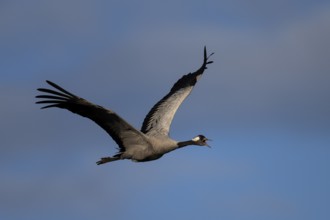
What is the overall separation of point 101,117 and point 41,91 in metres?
2.22

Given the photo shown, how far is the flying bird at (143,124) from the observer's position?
90.6 feet

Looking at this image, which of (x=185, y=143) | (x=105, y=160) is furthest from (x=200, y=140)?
(x=105, y=160)

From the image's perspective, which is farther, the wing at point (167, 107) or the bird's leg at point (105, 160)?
the wing at point (167, 107)

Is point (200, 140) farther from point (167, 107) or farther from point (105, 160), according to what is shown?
point (105, 160)

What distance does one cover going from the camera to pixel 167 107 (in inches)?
1286

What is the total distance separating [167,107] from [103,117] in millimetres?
4694

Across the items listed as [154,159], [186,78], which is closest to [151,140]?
[154,159]

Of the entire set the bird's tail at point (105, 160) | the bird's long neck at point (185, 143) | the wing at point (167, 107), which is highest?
the wing at point (167, 107)

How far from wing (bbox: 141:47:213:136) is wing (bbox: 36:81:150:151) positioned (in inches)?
57.8

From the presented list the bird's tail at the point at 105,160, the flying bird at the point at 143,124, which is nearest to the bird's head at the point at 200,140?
the flying bird at the point at 143,124

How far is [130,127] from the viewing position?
2894 centimetres

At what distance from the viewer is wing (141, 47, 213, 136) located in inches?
1245

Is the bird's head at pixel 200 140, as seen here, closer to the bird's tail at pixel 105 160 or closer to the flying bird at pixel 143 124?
the flying bird at pixel 143 124

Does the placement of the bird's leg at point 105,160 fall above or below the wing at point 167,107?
below
